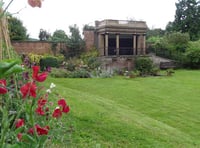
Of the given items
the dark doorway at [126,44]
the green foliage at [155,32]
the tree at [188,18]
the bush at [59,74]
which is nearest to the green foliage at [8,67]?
the bush at [59,74]

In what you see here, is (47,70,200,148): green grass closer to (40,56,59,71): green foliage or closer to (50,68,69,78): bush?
(50,68,69,78): bush

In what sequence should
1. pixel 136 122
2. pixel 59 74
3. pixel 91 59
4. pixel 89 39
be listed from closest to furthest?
pixel 136 122 → pixel 59 74 → pixel 91 59 → pixel 89 39

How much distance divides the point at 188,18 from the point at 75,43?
66.4ft

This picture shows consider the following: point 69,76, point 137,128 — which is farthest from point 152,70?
point 137,128

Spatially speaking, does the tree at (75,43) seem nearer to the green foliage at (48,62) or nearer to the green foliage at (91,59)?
the green foliage at (91,59)

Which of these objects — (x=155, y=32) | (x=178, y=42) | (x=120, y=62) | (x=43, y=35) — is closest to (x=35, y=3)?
(x=120, y=62)

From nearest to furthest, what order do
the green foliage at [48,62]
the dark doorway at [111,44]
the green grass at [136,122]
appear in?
the green grass at [136,122] < the green foliage at [48,62] < the dark doorway at [111,44]

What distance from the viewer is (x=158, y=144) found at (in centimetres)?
466

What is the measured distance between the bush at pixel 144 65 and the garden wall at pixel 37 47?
226 inches

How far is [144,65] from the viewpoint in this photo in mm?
20891

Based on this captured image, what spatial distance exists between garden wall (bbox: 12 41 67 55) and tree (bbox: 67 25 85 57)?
582 millimetres

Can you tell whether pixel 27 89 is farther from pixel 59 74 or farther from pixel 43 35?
pixel 43 35

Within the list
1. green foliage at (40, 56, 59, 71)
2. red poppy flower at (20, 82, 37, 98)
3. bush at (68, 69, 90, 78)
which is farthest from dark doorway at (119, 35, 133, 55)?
red poppy flower at (20, 82, 37, 98)

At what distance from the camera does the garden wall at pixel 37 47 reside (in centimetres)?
2044
